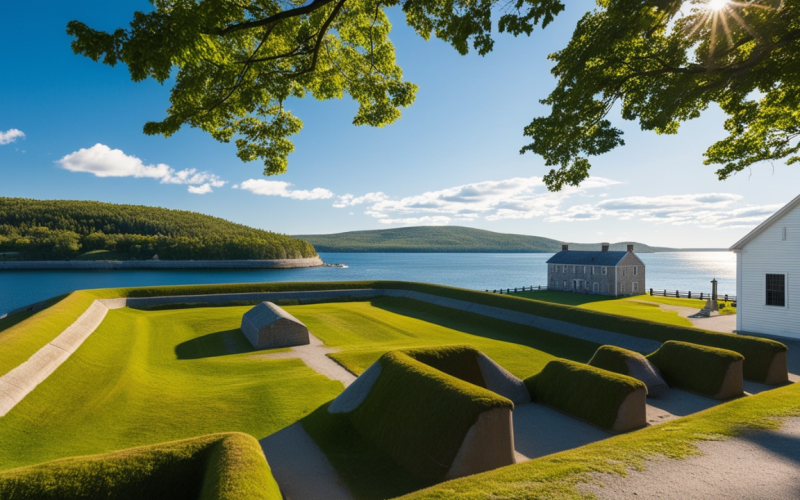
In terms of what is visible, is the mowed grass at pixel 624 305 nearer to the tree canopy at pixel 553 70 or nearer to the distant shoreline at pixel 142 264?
the tree canopy at pixel 553 70

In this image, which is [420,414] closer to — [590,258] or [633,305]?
[633,305]

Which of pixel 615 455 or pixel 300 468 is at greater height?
pixel 615 455

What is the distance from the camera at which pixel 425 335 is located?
29.0 meters

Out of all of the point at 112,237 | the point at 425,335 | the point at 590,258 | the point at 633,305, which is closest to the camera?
the point at 425,335

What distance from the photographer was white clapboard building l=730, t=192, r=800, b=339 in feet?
Result: 81.1

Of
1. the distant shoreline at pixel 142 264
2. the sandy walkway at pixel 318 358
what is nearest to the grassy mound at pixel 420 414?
the sandy walkway at pixel 318 358

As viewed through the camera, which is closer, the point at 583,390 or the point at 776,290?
the point at 583,390

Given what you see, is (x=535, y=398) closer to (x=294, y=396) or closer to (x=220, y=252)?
(x=294, y=396)

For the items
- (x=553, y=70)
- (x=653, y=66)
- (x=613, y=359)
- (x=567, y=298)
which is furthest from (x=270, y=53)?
(x=567, y=298)

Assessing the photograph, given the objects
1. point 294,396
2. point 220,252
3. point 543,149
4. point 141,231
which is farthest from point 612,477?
point 141,231

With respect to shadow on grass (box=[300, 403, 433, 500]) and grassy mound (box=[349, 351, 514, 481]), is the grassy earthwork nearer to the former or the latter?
shadow on grass (box=[300, 403, 433, 500])

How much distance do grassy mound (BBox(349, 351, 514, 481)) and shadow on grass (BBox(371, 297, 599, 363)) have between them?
16.0 meters

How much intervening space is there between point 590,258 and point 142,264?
14792cm

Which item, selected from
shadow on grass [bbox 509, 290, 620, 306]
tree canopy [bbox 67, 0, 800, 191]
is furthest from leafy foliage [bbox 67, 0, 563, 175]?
shadow on grass [bbox 509, 290, 620, 306]
